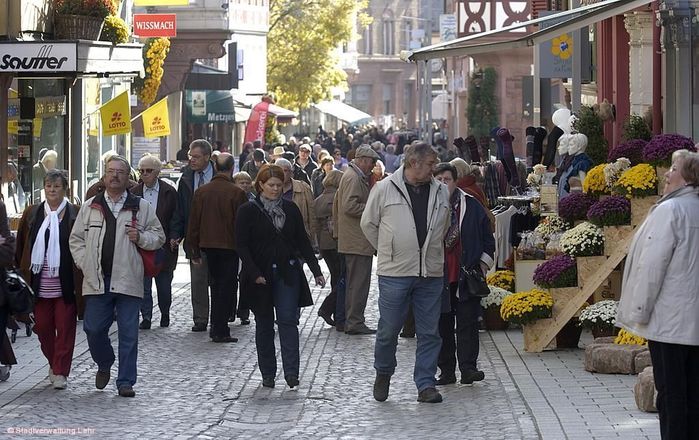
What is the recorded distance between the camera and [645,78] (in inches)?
831

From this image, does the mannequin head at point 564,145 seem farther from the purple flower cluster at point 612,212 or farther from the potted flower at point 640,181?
the potted flower at point 640,181

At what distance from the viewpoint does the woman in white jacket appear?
8562mm

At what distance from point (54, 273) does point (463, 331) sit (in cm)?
312

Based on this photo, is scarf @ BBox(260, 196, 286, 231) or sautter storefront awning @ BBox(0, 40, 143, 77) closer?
scarf @ BBox(260, 196, 286, 231)

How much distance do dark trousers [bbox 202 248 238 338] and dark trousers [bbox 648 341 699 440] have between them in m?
7.62

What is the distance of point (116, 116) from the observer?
84.7 ft

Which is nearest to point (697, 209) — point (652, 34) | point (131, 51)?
point (652, 34)

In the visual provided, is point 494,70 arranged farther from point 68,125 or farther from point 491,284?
point 491,284

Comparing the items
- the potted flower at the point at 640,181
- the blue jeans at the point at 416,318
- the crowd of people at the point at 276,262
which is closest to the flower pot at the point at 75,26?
the crowd of people at the point at 276,262

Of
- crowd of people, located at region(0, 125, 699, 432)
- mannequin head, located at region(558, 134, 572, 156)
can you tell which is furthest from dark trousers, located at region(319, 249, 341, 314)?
crowd of people, located at region(0, 125, 699, 432)

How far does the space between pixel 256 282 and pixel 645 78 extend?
9651 millimetres

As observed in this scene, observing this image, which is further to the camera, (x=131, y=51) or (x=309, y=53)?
(x=309, y=53)

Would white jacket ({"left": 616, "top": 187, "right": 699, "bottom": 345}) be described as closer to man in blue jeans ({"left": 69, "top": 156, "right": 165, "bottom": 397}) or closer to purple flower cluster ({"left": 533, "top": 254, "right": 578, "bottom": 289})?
man in blue jeans ({"left": 69, "top": 156, "right": 165, "bottom": 397})

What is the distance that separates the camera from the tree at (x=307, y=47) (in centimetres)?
6169
